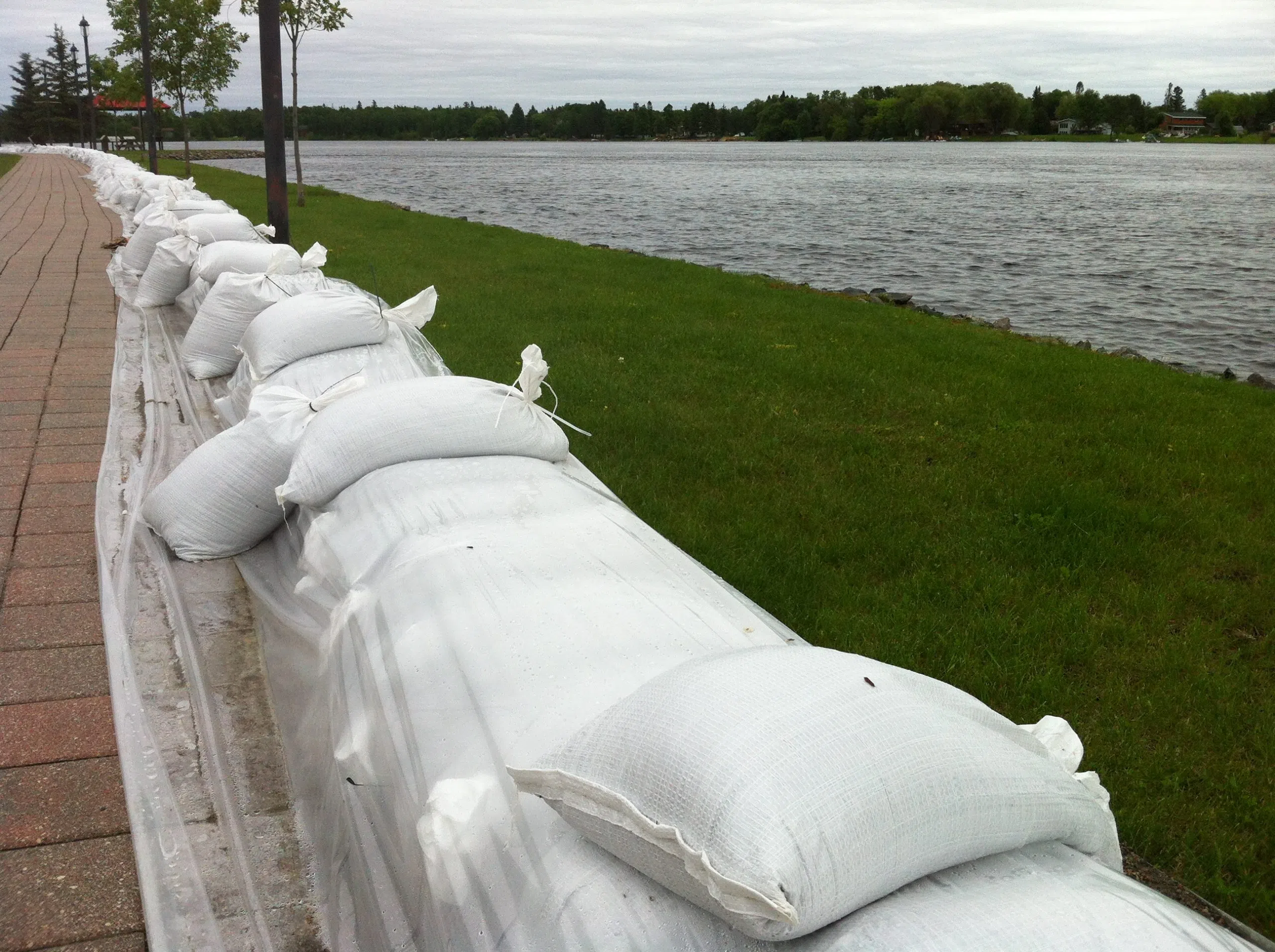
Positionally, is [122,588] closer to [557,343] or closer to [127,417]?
[127,417]

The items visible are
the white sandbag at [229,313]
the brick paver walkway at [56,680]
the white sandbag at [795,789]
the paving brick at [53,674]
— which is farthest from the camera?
the white sandbag at [229,313]

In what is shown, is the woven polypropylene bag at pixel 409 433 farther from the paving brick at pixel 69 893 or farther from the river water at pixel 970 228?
the river water at pixel 970 228

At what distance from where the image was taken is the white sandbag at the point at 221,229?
328 inches

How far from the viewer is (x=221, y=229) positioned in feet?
29.0

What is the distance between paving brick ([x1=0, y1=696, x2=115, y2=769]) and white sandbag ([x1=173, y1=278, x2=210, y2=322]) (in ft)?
15.4

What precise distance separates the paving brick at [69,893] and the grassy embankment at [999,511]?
2.03 m

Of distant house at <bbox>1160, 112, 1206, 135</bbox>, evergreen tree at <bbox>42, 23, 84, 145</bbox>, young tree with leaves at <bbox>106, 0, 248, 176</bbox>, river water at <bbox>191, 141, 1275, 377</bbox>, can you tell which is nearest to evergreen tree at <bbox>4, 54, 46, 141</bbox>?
evergreen tree at <bbox>42, 23, 84, 145</bbox>

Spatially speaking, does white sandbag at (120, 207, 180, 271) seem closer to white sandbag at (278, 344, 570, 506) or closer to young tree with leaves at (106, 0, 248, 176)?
white sandbag at (278, 344, 570, 506)

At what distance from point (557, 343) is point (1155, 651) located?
5355mm

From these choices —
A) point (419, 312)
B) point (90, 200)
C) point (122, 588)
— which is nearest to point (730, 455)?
point (419, 312)

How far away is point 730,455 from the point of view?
5.20 m

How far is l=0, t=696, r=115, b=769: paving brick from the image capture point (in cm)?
261

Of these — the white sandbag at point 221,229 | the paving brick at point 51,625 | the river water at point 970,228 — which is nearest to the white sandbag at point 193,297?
the white sandbag at point 221,229

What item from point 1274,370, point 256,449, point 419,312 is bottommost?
point 1274,370
